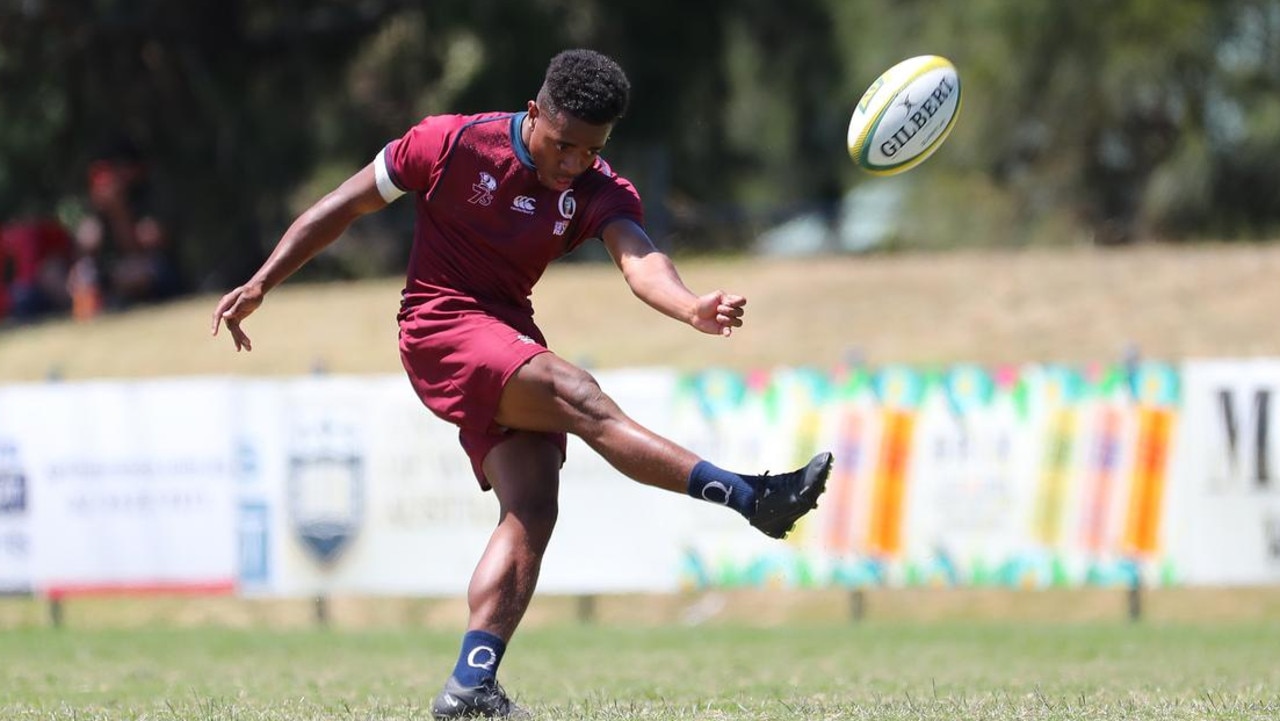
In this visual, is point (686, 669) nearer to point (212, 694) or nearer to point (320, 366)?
point (212, 694)

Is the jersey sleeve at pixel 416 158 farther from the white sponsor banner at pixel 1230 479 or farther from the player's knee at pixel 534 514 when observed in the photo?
the white sponsor banner at pixel 1230 479

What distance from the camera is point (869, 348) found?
18922 millimetres

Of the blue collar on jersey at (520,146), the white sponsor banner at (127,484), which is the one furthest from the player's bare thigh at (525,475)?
the white sponsor banner at (127,484)

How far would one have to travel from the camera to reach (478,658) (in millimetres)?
5895

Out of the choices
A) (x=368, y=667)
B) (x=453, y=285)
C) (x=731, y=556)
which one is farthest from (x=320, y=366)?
(x=453, y=285)

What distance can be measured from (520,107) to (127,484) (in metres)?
12.2

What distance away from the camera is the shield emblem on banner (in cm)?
1279

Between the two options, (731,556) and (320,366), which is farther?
(320,366)

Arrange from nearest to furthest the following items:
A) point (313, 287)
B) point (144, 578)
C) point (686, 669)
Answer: point (686, 669) < point (144, 578) < point (313, 287)

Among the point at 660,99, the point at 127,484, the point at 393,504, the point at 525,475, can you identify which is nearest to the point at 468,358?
the point at 525,475

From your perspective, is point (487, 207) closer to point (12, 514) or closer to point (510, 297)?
point (510, 297)

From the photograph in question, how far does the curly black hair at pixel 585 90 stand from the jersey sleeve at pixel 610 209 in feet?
1.03

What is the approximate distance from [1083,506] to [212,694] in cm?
680

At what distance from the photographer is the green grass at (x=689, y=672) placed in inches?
247
